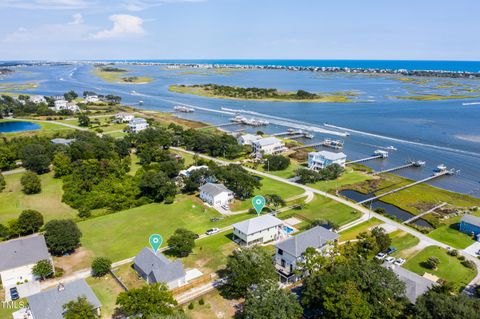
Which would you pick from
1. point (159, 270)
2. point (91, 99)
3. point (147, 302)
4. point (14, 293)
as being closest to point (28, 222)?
point (14, 293)

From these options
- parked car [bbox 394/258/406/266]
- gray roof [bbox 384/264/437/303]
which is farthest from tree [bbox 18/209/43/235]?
parked car [bbox 394/258/406/266]

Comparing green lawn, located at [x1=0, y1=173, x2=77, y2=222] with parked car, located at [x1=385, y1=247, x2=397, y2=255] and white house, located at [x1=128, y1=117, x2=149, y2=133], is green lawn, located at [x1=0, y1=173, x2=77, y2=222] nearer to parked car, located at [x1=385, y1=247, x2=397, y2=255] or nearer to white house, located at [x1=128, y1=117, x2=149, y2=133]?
white house, located at [x1=128, y1=117, x2=149, y2=133]

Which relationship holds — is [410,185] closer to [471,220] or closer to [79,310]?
[471,220]

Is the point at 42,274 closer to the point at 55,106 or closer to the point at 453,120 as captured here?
the point at 55,106

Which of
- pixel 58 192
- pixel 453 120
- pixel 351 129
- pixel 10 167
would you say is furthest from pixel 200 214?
pixel 453 120

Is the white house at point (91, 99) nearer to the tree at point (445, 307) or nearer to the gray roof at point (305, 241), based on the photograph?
the gray roof at point (305, 241)
